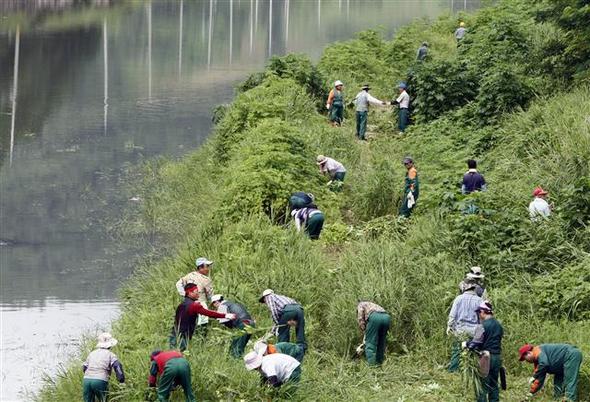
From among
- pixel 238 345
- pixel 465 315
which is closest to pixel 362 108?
pixel 465 315

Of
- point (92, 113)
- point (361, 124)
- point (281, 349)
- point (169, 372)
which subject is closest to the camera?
point (169, 372)

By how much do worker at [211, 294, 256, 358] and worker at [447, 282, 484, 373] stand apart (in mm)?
2678

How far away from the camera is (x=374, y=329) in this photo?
16.4 meters

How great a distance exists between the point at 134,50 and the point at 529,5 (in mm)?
26212

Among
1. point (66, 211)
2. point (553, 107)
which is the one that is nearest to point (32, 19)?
point (66, 211)

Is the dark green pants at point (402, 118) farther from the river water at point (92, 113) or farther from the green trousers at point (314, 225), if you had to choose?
the green trousers at point (314, 225)

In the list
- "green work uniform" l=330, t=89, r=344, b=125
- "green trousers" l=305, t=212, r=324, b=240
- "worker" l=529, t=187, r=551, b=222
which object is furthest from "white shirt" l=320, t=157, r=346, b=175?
"green work uniform" l=330, t=89, r=344, b=125

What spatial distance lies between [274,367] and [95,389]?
2.18 meters

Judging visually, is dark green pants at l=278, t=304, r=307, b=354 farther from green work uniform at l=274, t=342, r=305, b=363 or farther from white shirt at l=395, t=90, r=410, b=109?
white shirt at l=395, t=90, r=410, b=109

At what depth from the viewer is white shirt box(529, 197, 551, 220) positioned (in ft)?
63.3

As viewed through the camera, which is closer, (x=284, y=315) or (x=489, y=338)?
(x=489, y=338)

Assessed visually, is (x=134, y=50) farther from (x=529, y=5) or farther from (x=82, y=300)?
(x=82, y=300)

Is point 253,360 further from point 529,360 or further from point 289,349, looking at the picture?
point 529,360

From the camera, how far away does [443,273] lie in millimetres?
18453
